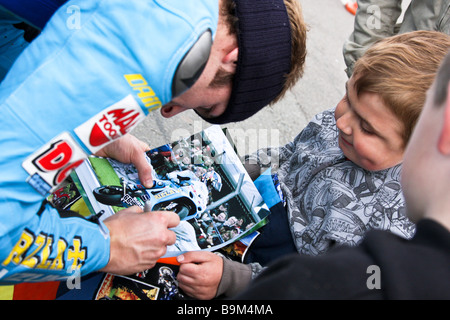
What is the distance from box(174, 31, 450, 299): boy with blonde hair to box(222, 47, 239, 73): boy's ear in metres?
0.40

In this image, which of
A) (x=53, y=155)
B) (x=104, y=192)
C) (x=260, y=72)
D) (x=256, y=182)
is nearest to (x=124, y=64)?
(x=53, y=155)

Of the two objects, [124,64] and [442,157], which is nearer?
[442,157]

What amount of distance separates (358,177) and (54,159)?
0.86 meters

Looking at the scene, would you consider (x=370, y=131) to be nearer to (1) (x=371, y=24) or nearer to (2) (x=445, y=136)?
(2) (x=445, y=136)

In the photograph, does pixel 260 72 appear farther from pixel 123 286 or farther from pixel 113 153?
pixel 123 286

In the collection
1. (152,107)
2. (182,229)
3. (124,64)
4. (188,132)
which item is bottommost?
(188,132)

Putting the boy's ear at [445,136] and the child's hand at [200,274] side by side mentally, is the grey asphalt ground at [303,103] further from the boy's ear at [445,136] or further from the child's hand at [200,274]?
the boy's ear at [445,136]

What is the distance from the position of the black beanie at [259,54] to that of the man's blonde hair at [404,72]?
0.24 m

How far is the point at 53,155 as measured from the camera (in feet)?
2.41

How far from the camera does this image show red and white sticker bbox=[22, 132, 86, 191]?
72 centimetres

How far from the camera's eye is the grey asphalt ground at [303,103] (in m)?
2.19

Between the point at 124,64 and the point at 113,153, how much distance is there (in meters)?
0.53

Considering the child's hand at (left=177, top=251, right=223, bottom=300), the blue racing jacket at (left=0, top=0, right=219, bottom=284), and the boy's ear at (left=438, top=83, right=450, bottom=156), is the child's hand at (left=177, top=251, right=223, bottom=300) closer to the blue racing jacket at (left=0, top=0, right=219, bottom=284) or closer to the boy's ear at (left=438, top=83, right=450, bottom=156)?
the blue racing jacket at (left=0, top=0, right=219, bottom=284)
